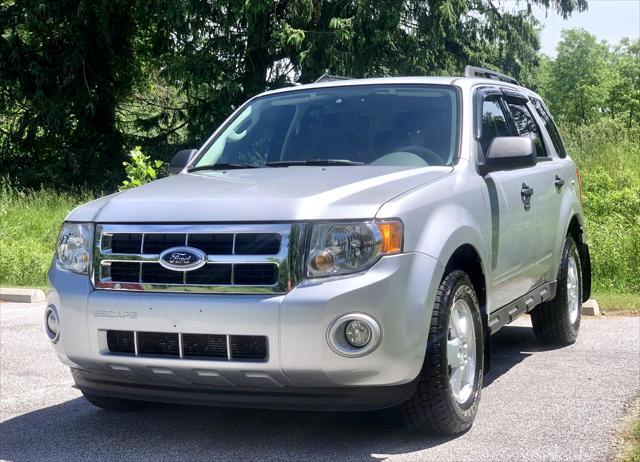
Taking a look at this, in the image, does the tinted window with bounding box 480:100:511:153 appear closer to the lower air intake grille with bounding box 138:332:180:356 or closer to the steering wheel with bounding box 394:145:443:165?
the steering wheel with bounding box 394:145:443:165

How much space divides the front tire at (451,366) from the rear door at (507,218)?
1.68 feet

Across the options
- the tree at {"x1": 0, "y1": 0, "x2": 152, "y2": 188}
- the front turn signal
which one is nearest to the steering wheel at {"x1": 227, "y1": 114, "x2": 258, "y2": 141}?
the front turn signal

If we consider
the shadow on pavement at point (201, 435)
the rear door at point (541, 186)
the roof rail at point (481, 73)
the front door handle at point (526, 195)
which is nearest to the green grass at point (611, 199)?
the rear door at point (541, 186)

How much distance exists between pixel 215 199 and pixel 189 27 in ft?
74.3

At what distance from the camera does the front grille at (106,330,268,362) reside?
168 inches

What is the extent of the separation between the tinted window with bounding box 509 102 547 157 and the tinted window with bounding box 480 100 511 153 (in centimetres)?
31

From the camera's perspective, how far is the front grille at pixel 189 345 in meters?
4.27

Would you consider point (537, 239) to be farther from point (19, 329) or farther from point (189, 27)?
point (189, 27)

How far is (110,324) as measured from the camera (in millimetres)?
4512

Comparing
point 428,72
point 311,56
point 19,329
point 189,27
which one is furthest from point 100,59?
point 19,329

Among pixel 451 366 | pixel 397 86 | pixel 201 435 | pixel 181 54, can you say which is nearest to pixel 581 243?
pixel 397 86

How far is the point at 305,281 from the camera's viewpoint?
4246 mm

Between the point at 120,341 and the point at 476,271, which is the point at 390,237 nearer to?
the point at 476,271

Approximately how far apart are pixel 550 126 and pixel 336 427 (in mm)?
3723
